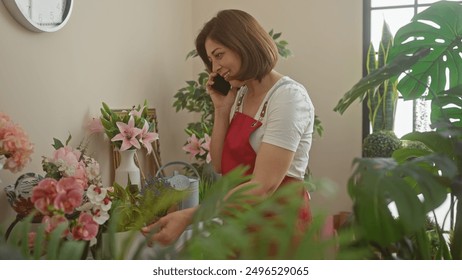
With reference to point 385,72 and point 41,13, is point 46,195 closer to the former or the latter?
point 385,72

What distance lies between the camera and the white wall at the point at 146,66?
4.24 ft

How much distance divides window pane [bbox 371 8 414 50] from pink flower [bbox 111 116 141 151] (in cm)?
173

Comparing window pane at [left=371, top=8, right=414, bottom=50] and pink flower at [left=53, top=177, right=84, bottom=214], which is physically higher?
window pane at [left=371, top=8, right=414, bottom=50]

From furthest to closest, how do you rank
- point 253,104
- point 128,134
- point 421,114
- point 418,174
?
point 421,114 → point 128,134 → point 253,104 → point 418,174

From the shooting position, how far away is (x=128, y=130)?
1525mm

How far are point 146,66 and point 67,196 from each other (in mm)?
1644

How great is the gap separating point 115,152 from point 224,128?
1.98ft

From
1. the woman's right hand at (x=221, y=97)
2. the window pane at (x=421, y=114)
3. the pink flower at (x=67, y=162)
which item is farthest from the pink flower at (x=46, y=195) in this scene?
the window pane at (x=421, y=114)

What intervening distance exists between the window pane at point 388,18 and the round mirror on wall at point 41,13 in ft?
6.03

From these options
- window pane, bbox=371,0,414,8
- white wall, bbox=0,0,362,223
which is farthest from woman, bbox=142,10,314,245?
window pane, bbox=371,0,414,8

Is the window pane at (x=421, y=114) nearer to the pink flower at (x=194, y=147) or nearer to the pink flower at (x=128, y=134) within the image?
the pink flower at (x=194, y=147)

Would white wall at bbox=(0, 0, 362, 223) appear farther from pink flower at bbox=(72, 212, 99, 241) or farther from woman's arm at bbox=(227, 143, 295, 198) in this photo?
pink flower at bbox=(72, 212, 99, 241)

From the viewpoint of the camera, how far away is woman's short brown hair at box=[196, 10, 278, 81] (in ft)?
3.46

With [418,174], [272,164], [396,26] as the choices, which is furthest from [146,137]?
[396,26]
